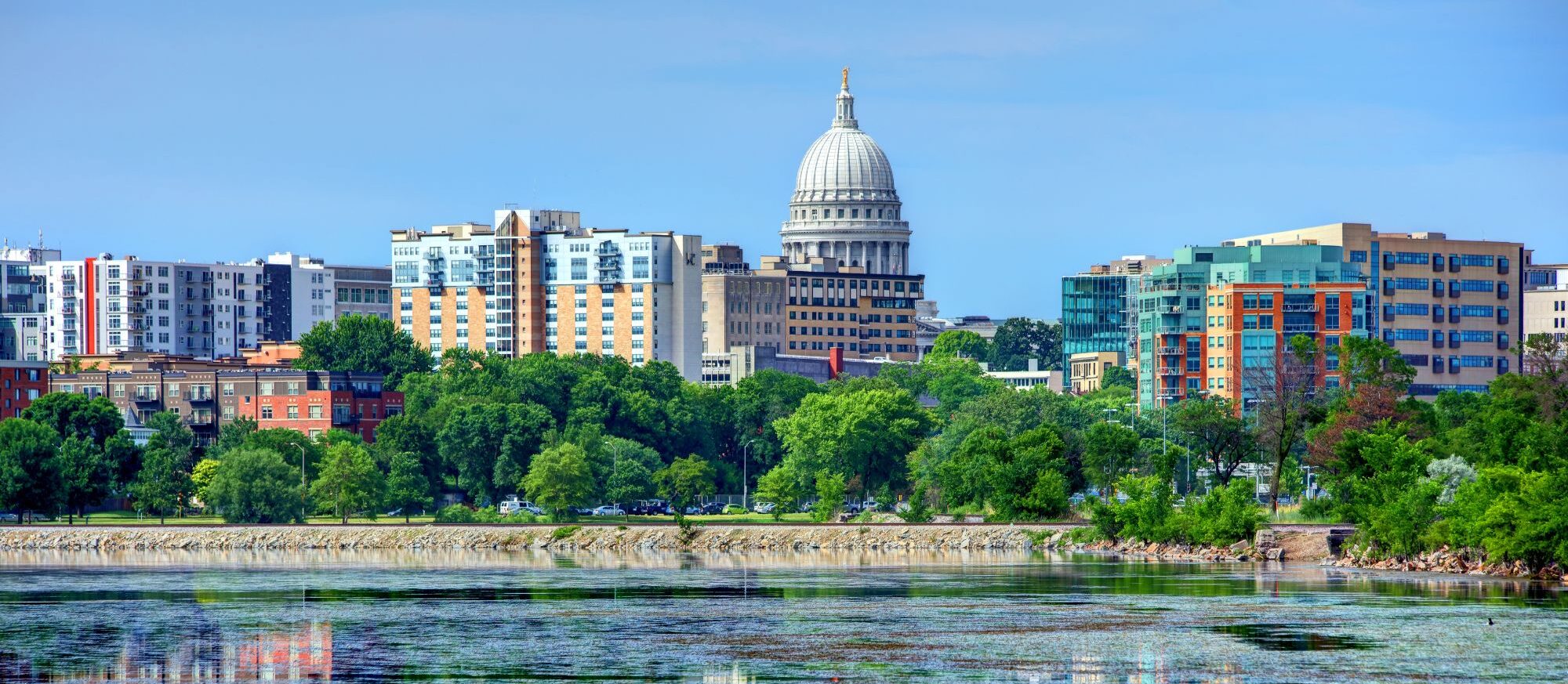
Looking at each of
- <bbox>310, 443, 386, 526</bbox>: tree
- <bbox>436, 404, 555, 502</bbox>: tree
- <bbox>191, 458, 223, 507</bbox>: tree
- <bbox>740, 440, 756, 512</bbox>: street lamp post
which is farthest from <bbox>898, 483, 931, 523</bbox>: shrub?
<bbox>191, 458, 223, 507</bbox>: tree

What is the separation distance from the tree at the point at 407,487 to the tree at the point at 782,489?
2126cm

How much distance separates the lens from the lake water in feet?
184

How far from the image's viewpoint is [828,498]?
449 feet

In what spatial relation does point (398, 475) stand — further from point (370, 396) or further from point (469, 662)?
point (469, 662)

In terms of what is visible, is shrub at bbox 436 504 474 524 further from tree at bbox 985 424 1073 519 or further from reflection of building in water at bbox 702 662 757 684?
reflection of building in water at bbox 702 662 757 684

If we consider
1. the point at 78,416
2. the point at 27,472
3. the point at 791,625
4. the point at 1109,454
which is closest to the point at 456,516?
the point at 27,472

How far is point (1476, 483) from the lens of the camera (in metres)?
88.2

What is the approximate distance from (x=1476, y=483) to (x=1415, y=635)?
28237 mm

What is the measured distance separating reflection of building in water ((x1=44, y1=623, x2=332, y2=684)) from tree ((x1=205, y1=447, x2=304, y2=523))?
73.3 meters

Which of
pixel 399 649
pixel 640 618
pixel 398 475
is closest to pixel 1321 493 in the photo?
pixel 398 475

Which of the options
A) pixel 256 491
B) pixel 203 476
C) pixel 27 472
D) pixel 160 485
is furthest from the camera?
pixel 203 476

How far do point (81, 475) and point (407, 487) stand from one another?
66.9ft

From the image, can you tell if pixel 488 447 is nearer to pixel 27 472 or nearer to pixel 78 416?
pixel 78 416

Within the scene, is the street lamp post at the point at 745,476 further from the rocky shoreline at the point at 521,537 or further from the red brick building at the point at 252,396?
the rocky shoreline at the point at 521,537
